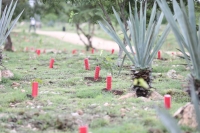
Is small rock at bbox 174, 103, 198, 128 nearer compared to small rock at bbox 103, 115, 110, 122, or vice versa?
small rock at bbox 174, 103, 198, 128

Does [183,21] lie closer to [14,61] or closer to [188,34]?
[188,34]

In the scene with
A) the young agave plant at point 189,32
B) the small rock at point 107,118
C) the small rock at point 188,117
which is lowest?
the small rock at point 107,118

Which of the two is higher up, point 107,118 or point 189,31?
point 189,31

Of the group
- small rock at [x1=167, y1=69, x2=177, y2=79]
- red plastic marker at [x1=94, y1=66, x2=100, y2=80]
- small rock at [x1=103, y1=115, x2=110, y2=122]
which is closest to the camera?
small rock at [x1=103, y1=115, x2=110, y2=122]

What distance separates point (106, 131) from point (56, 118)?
0.67 m

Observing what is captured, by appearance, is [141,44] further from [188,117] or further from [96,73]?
[96,73]

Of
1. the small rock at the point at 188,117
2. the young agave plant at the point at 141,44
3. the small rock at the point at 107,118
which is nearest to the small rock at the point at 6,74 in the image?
the young agave plant at the point at 141,44

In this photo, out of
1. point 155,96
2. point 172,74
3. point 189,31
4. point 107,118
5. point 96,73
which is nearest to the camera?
point 189,31

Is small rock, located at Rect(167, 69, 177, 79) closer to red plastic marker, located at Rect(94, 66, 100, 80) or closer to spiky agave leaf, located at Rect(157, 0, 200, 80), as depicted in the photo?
red plastic marker, located at Rect(94, 66, 100, 80)

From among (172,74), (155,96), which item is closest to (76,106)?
(155,96)

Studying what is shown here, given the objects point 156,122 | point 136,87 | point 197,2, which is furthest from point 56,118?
point 197,2

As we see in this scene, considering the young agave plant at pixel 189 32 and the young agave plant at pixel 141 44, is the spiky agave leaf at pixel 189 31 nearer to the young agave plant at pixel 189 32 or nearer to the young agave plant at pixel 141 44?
the young agave plant at pixel 189 32

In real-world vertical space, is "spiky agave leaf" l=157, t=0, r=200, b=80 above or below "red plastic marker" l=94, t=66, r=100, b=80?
above

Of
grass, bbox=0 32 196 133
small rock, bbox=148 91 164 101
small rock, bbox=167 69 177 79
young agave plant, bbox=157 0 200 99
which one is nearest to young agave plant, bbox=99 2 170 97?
small rock, bbox=148 91 164 101
